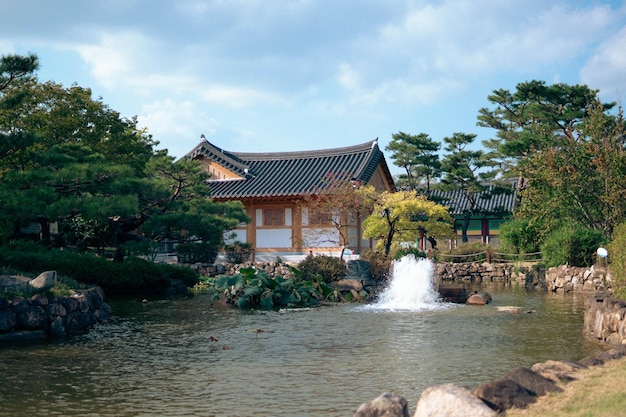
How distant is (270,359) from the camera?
11.1 metres

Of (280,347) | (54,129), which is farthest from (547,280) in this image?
(54,129)

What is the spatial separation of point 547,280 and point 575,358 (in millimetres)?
15278

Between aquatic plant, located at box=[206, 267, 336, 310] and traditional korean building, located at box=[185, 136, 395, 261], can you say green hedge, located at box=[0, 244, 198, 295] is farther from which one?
traditional korean building, located at box=[185, 136, 395, 261]

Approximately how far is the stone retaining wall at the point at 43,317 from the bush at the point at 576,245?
57.2 ft

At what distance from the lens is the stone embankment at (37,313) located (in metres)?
13.3

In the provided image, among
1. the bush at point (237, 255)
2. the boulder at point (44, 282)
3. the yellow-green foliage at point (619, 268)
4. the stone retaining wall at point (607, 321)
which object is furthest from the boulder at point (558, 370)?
the bush at point (237, 255)

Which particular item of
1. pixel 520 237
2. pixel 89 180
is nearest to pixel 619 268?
pixel 89 180

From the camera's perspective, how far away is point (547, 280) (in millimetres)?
25328

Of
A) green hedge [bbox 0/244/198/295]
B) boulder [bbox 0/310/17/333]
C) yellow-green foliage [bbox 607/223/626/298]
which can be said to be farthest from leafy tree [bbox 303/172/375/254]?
boulder [bbox 0/310/17/333]

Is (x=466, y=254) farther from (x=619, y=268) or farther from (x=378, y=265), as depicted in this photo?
(x=619, y=268)

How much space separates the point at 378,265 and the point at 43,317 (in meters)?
14.5

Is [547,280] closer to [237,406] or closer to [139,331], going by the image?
[139,331]

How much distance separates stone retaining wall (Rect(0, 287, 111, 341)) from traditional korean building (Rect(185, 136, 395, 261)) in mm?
15931

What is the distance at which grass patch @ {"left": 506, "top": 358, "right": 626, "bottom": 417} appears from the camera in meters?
6.10
